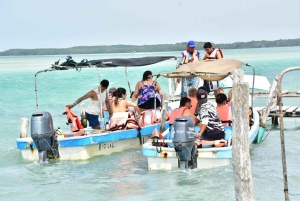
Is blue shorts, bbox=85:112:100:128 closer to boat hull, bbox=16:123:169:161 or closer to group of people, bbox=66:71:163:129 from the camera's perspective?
group of people, bbox=66:71:163:129

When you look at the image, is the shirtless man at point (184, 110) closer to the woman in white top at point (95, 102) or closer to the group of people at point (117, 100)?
the group of people at point (117, 100)

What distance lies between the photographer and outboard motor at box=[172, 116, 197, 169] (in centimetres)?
1180

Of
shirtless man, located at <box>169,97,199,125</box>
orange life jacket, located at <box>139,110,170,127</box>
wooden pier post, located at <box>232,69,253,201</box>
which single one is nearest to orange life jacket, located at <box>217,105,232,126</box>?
shirtless man, located at <box>169,97,199,125</box>

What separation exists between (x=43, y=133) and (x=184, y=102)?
299 centimetres

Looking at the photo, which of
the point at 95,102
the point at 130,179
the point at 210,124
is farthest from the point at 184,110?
the point at 95,102

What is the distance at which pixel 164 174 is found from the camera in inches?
499

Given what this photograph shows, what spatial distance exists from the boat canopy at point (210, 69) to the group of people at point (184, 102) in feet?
1.54

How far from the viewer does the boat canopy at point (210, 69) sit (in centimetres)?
1308

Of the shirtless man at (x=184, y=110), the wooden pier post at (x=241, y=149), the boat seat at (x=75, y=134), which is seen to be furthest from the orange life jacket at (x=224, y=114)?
the wooden pier post at (x=241, y=149)

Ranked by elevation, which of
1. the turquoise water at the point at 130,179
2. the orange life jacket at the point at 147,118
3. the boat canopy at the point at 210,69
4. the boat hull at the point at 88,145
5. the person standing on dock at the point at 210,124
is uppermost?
the boat canopy at the point at 210,69

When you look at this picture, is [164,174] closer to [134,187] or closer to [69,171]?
[134,187]

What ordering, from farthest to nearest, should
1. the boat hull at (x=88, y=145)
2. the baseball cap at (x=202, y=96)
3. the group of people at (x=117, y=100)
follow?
the group of people at (x=117, y=100) → the boat hull at (x=88, y=145) → the baseball cap at (x=202, y=96)

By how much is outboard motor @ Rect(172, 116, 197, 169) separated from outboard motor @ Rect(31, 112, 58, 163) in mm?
2986

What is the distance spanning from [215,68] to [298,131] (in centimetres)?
733
